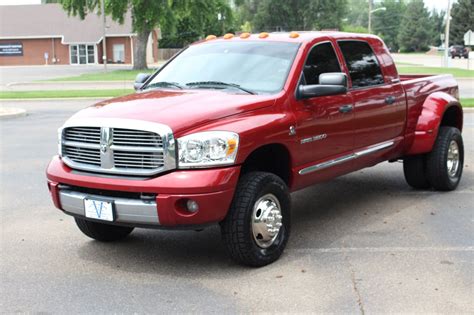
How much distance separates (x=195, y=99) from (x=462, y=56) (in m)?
71.2

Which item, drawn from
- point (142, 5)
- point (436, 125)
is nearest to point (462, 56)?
point (142, 5)

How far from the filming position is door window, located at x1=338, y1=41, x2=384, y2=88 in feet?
21.1

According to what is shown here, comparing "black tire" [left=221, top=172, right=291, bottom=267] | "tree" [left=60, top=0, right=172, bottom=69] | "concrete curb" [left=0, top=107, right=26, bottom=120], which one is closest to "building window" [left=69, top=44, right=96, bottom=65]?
"tree" [left=60, top=0, right=172, bottom=69]

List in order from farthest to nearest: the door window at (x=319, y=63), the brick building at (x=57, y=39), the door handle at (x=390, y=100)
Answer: the brick building at (x=57, y=39), the door handle at (x=390, y=100), the door window at (x=319, y=63)

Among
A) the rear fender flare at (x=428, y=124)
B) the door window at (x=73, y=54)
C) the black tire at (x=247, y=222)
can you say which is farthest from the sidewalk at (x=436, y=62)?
the black tire at (x=247, y=222)

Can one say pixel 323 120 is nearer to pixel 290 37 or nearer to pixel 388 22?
pixel 290 37

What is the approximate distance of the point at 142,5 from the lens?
134ft

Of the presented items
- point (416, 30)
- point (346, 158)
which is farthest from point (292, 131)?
point (416, 30)

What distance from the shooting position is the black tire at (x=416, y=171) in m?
7.56

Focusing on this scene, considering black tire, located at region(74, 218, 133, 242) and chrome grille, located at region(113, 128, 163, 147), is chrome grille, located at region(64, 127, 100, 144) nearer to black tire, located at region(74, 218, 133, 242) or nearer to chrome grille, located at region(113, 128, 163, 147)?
chrome grille, located at region(113, 128, 163, 147)

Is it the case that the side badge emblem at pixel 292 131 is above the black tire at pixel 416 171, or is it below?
above

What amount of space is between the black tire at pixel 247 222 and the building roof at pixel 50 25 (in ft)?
194

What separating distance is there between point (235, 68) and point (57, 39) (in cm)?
6276

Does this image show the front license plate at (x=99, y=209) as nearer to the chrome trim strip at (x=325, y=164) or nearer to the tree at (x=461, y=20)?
the chrome trim strip at (x=325, y=164)
